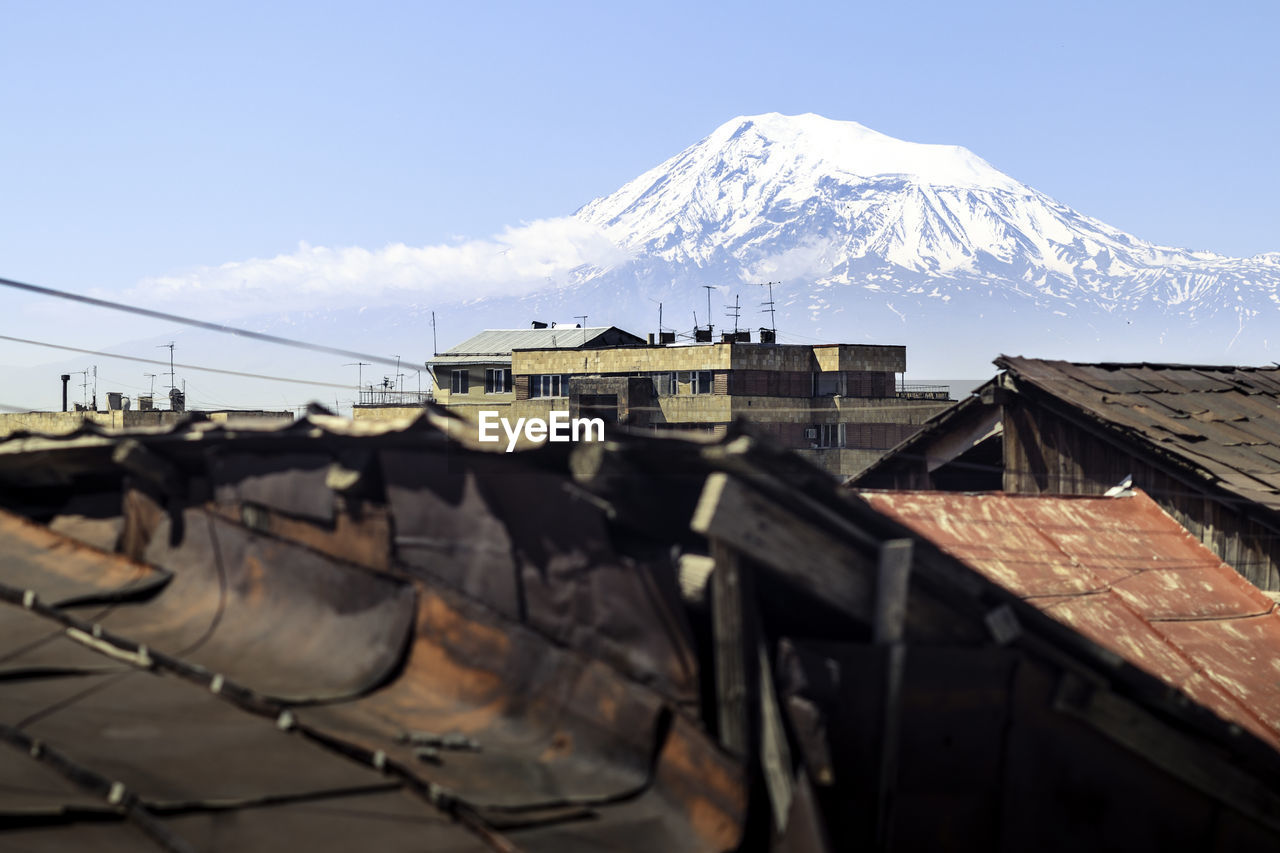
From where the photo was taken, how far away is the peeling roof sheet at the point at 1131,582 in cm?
823

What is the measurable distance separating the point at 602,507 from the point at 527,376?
6473 cm

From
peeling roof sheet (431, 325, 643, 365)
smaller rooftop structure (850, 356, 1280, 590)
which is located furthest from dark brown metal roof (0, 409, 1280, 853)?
peeling roof sheet (431, 325, 643, 365)

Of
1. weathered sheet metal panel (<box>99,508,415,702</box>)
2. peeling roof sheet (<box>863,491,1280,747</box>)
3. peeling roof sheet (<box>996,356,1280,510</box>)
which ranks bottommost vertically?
peeling roof sheet (<box>863,491,1280,747</box>)

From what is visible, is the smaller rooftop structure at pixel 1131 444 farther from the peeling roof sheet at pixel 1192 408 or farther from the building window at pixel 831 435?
the building window at pixel 831 435

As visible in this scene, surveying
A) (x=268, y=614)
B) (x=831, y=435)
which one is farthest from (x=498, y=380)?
(x=268, y=614)

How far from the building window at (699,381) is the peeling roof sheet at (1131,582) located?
51834 millimetres

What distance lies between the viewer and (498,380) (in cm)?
7238

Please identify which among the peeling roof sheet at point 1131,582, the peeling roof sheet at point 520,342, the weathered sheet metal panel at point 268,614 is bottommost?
the peeling roof sheet at point 1131,582

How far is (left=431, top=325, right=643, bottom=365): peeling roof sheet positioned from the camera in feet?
237

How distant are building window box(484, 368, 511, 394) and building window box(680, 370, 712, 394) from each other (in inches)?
558

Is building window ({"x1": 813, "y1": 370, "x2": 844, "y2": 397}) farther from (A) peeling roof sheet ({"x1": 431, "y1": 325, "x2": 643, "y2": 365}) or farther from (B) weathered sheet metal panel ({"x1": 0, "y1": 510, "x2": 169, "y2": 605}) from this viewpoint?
(B) weathered sheet metal panel ({"x1": 0, "y1": 510, "x2": 169, "y2": 605})

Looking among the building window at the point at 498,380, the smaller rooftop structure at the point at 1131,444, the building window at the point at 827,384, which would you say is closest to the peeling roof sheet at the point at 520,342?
the building window at the point at 498,380

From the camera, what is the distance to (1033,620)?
4219 millimetres

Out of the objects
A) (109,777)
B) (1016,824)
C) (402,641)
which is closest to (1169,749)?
(1016,824)
